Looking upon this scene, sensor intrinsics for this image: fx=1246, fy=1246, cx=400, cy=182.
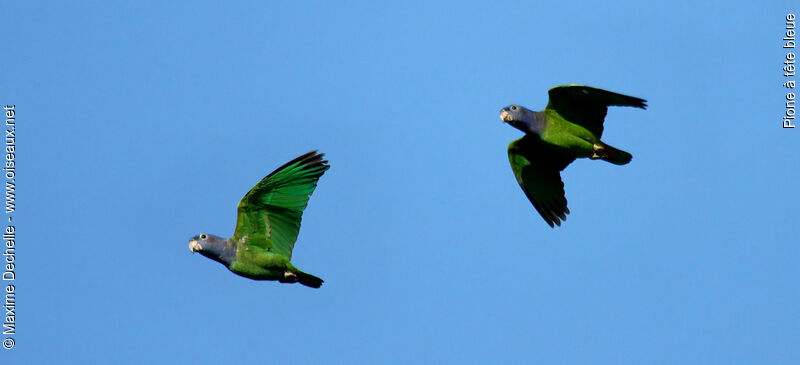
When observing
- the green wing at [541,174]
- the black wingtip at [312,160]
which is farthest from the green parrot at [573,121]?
the black wingtip at [312,160]

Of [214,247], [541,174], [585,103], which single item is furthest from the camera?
[541,174]

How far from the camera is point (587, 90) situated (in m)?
26.4

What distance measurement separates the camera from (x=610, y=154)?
2712cm

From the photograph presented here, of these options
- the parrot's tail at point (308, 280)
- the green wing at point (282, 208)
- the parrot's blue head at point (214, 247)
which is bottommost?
the parrot's tail at point (308, 280)

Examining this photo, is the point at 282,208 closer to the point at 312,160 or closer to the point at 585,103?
the point at 312,160

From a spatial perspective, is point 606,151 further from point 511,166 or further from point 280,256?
point 280,256

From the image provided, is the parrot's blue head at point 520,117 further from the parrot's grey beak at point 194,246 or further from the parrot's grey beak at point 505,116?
the parrot's grey beak at point 194,246

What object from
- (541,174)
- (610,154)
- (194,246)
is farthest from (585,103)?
(194,246)

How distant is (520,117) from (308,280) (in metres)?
5.80

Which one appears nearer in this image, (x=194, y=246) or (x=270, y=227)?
(x=194, y=246)

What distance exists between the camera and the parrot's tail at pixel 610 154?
27125 millimetres

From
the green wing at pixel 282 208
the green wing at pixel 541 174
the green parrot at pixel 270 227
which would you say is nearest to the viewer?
the green parrot at pixel 270 227

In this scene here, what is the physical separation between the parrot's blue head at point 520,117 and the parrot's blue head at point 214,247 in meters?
6.53

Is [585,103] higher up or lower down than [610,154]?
higher up
